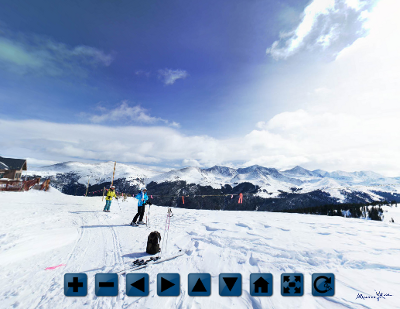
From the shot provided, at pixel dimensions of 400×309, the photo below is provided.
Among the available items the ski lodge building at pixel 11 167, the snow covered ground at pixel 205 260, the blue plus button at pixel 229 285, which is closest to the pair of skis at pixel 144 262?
the snow covered ground at pixel 205 260

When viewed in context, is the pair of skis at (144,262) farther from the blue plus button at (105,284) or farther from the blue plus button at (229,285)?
the blue plus button at (229,285)

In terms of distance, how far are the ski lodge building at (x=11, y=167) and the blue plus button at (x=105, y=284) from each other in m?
71.0

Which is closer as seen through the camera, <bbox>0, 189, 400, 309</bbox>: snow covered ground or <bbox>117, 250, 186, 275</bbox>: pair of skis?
<bbox>0, 189, 400, 309</bbox>: snow covered ground

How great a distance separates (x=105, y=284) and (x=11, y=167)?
8015 cm

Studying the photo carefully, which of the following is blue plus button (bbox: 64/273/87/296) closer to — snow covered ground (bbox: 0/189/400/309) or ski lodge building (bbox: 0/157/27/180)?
snow covered ground (bbox: 0/189/400/309)

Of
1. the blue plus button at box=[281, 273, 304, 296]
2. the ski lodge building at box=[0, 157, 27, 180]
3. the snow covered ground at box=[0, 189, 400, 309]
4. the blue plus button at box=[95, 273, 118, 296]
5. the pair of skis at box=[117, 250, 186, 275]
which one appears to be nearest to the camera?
the blue plus button at box=[95, 273, 118, 296]

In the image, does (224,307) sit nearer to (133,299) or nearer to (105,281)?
(133,299)

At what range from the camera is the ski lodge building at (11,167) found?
51844mm

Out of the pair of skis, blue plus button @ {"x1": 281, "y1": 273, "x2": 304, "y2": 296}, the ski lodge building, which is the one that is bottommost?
the pair of skis

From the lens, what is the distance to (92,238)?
7453mm

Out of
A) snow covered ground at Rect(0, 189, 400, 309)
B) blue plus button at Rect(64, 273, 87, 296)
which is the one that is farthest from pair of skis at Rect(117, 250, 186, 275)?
blue plus button at Rect(64, 273, 87, 296)

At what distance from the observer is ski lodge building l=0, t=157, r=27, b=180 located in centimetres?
5184

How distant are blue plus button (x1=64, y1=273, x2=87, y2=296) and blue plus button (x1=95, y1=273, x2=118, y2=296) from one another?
274 mm

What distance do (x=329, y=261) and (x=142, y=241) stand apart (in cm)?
665
